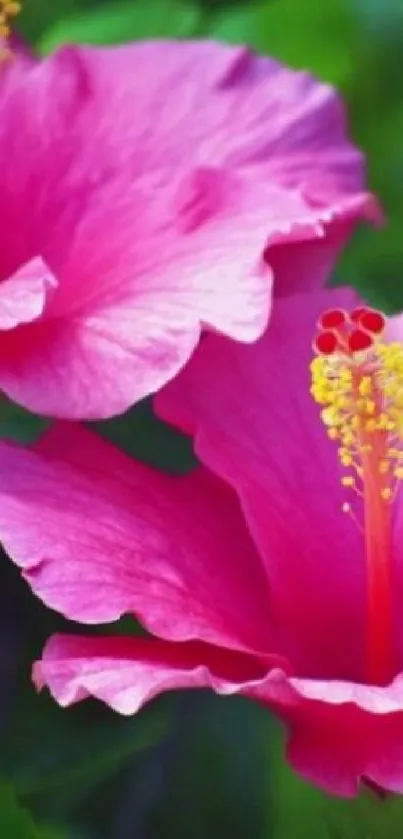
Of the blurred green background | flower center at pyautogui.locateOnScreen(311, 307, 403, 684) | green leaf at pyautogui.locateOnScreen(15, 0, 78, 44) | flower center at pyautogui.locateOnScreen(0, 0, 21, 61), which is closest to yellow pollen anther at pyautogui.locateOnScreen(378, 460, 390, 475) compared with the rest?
flower center at pyautogui.locateOnScreen(311, 307, 403, 684)

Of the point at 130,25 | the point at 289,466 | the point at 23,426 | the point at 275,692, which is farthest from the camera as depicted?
the point at 130,25

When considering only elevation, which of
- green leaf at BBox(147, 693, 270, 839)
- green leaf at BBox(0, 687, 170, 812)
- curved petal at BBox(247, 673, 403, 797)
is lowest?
green leaf at BBox(147, 693, 270, 839)

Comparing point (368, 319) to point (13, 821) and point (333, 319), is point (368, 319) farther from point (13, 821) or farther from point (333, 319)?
point (13, 821)

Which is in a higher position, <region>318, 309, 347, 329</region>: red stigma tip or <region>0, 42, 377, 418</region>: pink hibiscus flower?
<region>0, 42, 377, 418</region>: pink hibiscus flower

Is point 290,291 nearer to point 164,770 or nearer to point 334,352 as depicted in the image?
point 334,352

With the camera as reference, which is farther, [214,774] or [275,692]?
[214,774]

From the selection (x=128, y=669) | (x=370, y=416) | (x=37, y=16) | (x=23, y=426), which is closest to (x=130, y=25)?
(x=37, y=16)

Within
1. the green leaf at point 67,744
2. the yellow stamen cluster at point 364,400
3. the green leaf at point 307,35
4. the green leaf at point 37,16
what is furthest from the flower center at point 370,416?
the green leaf at point 37,16

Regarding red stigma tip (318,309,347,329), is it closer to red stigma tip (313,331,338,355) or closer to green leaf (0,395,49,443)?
red stigma tip (313,331,338,355)
